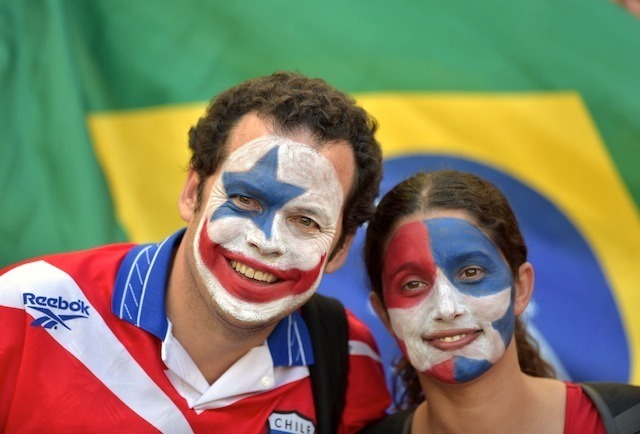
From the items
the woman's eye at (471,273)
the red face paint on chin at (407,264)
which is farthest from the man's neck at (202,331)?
the woman's eye at (471,273)

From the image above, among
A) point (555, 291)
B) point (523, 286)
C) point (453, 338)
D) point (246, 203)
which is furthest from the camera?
point (555, 291)

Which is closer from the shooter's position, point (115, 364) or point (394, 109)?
point (115, 364)

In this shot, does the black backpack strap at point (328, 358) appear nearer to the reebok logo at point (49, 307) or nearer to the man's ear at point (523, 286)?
the man's ear at point (523, 286)

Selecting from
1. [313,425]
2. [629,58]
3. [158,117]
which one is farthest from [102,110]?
[629,58]

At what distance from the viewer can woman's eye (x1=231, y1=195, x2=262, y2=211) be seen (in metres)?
3.13

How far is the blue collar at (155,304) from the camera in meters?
3.14

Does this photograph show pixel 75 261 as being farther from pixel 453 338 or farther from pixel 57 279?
pixel 453 338

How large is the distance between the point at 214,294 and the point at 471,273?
36.6 inches

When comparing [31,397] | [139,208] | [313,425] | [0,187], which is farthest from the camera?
[139,208]

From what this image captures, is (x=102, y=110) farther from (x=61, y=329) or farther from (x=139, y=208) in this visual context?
(x=61, y=329)

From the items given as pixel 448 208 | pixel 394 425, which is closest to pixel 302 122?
pixel 448 208

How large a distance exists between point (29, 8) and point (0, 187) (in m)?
0.91

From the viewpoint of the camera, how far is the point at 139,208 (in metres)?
4.56

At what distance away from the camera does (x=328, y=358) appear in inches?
136
